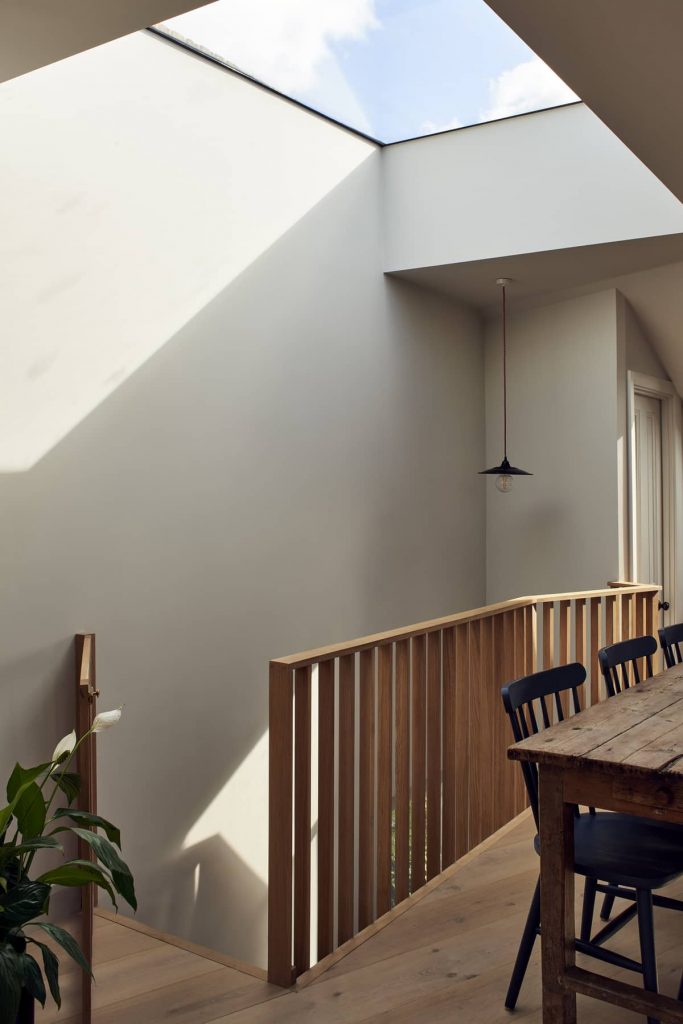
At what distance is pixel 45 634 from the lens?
3.21 meters

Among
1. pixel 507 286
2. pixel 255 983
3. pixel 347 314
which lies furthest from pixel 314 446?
pixel 255 983

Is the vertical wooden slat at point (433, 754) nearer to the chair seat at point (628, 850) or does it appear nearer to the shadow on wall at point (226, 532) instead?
the chair seat at point (628, 850)

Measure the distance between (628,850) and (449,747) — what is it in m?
1.14

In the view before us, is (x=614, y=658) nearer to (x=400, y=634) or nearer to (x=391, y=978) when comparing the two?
(x=400, y=634)

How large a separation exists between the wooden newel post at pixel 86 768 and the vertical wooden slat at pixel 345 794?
0.76 m

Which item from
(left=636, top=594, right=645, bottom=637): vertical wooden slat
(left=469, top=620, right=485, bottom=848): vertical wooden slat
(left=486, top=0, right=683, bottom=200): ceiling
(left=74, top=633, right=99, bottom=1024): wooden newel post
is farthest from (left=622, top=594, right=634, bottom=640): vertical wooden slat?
(left=74, top=633, right=99, bottom=1024): wooden newel post

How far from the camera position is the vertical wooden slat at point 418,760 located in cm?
312

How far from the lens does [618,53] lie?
2.24m

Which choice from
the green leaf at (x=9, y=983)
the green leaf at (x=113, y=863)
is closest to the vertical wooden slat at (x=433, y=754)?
the green leaf at (x=113, y=863)

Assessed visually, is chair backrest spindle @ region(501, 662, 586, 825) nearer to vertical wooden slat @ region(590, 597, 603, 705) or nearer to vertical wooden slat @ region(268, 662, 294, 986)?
vertical wooden slat @ region(268, 662, 294, 986)

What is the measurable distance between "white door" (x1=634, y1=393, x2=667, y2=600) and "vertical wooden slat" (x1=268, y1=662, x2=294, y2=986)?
12.2ft

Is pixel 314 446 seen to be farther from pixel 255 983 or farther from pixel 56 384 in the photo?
pixel 255 983

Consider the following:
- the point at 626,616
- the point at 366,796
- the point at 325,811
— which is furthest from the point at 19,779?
the point at 626,616

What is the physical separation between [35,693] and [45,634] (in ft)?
0.69
